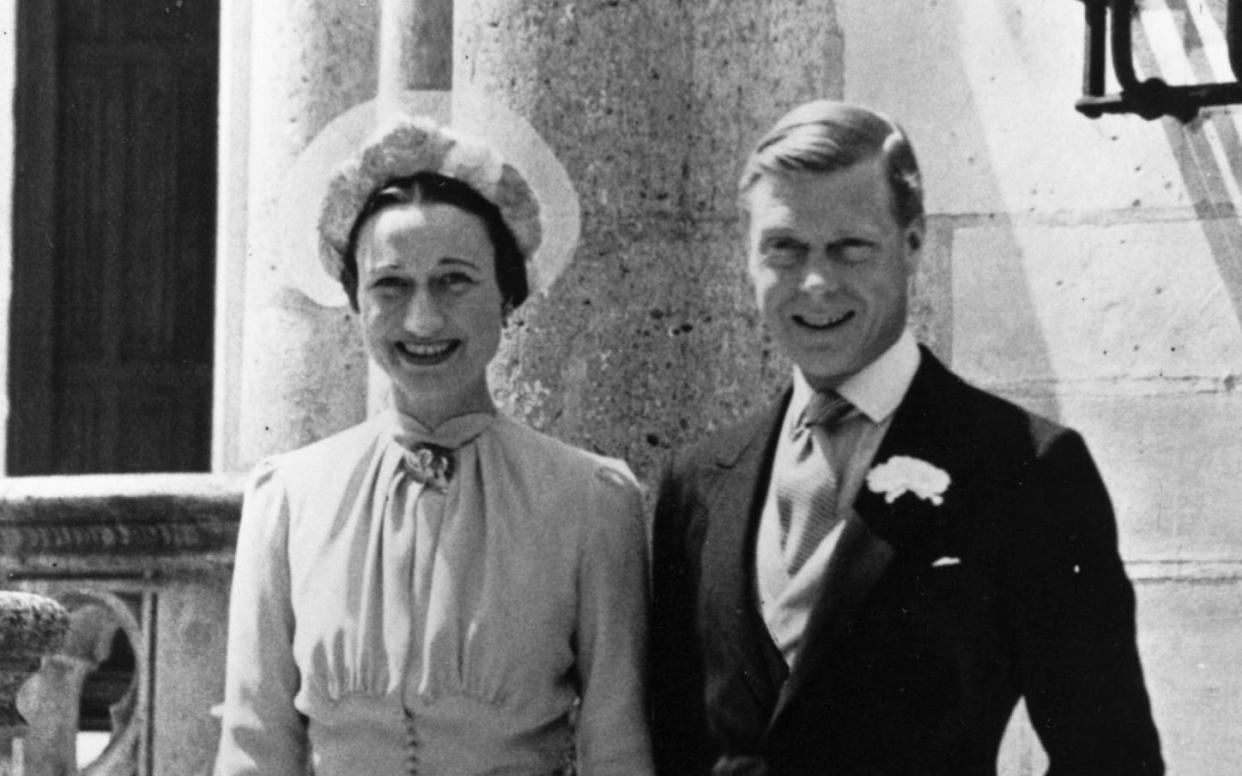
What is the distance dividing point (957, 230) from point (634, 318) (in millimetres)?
535

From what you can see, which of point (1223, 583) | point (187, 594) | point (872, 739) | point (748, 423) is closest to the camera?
point (872, 739)

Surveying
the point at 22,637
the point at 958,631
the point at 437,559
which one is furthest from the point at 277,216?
the point at 958,631

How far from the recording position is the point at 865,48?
174 inches

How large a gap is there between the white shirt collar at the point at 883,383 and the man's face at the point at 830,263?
2 centimetres

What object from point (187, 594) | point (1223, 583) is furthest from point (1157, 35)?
point (187, 594)

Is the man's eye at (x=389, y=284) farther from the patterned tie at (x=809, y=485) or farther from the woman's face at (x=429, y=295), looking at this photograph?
the patterned tie at (x=809, y=485)

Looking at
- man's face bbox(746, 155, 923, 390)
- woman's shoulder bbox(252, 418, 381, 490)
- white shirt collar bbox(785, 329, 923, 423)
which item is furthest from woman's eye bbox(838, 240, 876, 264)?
woman's shoulder bbox(252, 418, 381, 490)

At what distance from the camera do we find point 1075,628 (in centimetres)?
314

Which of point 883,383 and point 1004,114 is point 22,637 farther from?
point 1004,114

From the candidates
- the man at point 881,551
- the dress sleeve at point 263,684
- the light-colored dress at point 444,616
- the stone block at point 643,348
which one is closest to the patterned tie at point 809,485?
the man at point 881,551

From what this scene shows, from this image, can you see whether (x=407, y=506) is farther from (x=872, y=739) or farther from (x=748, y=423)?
(x=872, y=739)

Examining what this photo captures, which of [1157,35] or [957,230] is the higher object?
[1157,35]

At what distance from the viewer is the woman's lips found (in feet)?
11.2

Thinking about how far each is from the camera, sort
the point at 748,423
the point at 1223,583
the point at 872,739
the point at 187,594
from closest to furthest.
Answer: the point at 872,739
the point at 748,423
the point at 1223,583
the point at 187,594
